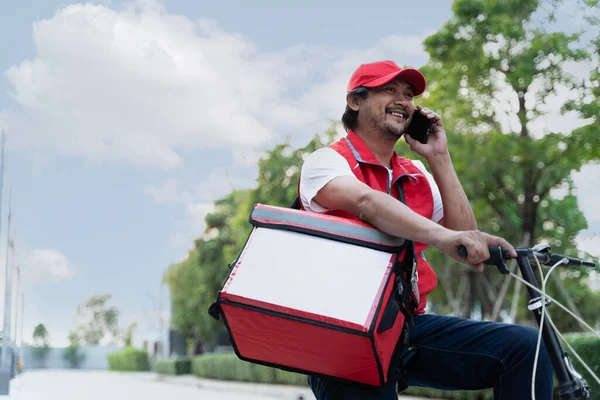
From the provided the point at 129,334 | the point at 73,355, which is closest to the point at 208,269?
the point at 129,334

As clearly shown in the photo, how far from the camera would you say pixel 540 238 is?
15.1m

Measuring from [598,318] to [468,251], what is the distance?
15054 mm

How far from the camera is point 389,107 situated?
2.29m

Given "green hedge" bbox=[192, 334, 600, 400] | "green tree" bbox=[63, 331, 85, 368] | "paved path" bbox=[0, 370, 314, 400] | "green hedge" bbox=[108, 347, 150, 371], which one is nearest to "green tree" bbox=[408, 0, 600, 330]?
"green hedge" bbox=[192, 334, 600, 400]

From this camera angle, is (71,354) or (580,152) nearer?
(580,152)

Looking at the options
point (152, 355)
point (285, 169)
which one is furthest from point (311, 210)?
point (152, 355)

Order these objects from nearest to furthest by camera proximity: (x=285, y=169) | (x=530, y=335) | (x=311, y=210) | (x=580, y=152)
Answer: (x=530, y=335)
(x=311, y=210)
(x=580, y=152)
(x=285, y=169)

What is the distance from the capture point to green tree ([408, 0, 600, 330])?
1193cm

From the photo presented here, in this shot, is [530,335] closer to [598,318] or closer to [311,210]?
[311,210]

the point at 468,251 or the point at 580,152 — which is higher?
the point at 580,152

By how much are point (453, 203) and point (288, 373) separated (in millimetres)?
20901

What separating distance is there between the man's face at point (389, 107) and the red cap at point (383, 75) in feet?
0.09

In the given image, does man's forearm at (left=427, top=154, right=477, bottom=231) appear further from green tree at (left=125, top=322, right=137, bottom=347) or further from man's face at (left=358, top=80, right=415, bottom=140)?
green tree at (left=125, top=322, right=137, bottom=347)

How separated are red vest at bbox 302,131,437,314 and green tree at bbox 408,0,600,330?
29.6 feet
